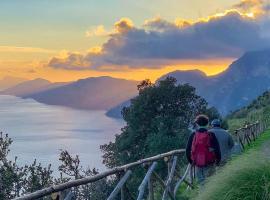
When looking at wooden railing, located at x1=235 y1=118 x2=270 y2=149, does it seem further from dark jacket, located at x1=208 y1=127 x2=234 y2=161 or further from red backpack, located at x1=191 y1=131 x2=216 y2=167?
red backpack, located at x1=191 y1=131 x2=216 y2=167

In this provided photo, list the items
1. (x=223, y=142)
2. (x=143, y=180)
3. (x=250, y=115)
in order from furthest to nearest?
(x=250, y=115) → (x=223, y=142) → (x=143, y=180)

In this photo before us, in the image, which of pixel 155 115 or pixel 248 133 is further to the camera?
pixel 155 115

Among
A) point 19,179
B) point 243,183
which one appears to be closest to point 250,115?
point 19,179

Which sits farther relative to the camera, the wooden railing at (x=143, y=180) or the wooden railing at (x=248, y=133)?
the wooden railing at (x=248, y=133)

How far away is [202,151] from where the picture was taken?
10992 millimetres

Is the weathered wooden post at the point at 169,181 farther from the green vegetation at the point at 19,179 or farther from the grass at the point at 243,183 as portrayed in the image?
the green vegetation at the point at 19,179

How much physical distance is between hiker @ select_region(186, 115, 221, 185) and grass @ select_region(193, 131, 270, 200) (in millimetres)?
2837

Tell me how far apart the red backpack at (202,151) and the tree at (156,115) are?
26.7 metres

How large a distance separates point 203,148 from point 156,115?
3200 cm

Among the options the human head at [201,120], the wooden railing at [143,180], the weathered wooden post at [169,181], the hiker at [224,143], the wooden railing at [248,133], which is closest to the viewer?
the wooden railing at [143,180]

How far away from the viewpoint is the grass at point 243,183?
7267 mm

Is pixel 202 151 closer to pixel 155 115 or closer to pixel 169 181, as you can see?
pixel 169 181

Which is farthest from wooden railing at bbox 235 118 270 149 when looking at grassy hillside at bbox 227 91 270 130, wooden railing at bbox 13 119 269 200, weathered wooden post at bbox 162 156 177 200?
weathered wooden post at bbox 162 156 177 200

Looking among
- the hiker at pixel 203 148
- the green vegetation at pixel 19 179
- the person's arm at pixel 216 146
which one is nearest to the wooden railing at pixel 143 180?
the hiker at pixel 203 148
